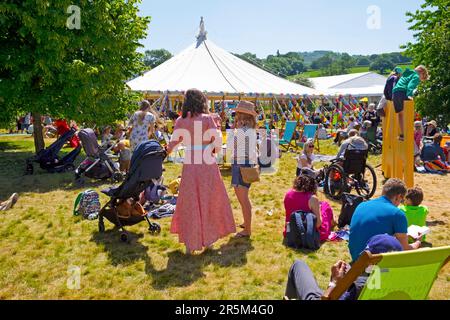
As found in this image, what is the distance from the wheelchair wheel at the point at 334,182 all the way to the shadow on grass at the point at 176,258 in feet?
9.44

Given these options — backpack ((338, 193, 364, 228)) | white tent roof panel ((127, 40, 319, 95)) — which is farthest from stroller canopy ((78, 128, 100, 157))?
white tent roof panel ((127, 40, 319, 95))

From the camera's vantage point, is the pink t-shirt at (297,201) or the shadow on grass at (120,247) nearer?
the shadow on grass at (120,247)

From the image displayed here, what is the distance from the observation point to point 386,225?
10.3 ft

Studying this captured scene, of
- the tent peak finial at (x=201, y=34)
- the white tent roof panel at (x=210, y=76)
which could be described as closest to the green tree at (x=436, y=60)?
the white tent roof panel at (x=210, y=76)

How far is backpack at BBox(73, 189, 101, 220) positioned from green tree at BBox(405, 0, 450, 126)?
17982 mm

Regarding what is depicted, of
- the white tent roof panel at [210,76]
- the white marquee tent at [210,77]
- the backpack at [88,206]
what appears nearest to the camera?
the backpack at [88,206]

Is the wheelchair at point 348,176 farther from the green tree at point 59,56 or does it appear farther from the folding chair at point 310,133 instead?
the green tree at point 59,56

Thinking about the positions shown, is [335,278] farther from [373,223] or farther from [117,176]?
[117,176]

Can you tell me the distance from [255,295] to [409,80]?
4.79 m

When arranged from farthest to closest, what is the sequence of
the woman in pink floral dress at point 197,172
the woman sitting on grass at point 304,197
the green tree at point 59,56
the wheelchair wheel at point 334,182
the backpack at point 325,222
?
the green tree at point 59,56 < the wheelchair wheel at point 334,182 < the backpack at point 325,222 < the woman sitting on grass at point 304,197 < the woman in pink floral dress at point 197,172

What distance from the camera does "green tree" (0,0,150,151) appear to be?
10406 mm

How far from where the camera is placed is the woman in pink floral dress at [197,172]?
4504 mm
